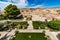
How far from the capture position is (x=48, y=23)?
49.5 m

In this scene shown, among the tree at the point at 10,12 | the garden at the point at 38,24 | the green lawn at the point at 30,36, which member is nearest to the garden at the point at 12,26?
the garden at the point at 38,24

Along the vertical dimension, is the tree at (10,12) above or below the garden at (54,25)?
above

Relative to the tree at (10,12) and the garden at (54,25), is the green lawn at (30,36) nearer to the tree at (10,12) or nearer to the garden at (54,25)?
the garden at (54,25)

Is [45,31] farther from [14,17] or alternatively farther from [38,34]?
[14,17]

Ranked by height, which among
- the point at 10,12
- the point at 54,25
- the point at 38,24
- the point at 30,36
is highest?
the point at 10,12

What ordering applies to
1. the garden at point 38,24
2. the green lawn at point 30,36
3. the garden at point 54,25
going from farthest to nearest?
the garden at point 38,24
the garden at point 54,25
the green lawn at point 30,36

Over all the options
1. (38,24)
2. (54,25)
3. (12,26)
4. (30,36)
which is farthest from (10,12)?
(30,36)

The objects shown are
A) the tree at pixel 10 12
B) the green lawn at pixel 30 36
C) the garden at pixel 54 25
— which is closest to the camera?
the green lawn at pixel 30 36

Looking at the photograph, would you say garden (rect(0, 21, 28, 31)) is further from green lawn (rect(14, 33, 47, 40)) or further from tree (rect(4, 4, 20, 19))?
tree (rect(4, 4, 20, 19))

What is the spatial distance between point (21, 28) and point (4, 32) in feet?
17.1

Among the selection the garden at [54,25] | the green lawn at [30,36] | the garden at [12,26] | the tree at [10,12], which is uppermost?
the tree at [10,12]

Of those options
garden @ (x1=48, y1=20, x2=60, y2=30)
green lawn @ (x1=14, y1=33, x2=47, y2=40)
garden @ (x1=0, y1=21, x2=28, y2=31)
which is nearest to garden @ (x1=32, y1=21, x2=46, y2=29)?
garden @ (x1=48, y1=20, x2=60, y2=30)

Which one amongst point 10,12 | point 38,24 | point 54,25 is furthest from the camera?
point 10,12

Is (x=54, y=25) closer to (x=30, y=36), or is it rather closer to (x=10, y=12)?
(x=30, y=36)
